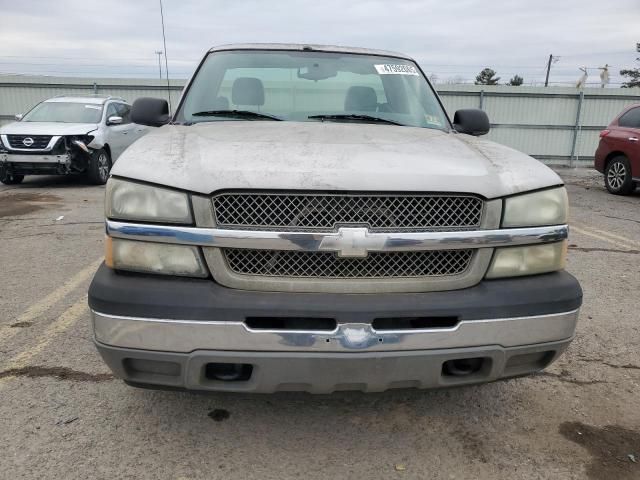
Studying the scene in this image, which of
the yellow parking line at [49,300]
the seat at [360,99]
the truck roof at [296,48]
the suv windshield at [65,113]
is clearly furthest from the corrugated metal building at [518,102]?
the seat at [360,99]

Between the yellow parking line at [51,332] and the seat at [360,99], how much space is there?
92.9 inches

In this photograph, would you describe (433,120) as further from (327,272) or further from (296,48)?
(327,272)

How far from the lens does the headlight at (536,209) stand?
213cm

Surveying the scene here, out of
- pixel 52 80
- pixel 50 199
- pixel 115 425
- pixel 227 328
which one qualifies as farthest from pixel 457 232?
pixel 52 80

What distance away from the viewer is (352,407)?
8.79ft

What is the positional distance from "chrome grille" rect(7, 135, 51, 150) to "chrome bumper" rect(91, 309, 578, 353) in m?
8.94

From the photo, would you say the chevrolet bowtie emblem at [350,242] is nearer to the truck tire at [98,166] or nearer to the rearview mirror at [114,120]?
the truck tire at [98,166]

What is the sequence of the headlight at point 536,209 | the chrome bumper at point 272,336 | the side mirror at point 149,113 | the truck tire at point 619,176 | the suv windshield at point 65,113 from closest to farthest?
the chrome bumper at point 272,336, the headlight at point 536,209, the side mirror at point 149,113, the truck tire at point 619,176, the suv windshield at point 65,113

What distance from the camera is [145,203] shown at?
2.04m

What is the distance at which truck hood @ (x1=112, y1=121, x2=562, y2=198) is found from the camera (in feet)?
6.55

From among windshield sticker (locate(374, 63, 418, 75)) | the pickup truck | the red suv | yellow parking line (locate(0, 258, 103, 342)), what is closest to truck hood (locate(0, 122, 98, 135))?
yellow parking line (locate(0, 258, 103, 342))

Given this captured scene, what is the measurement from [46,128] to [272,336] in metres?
9.65

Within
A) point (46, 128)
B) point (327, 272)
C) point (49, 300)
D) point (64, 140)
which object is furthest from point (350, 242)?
point (46, 128)

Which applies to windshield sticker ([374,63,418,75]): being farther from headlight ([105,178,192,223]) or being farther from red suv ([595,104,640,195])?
red suv ([595,104,640,195])
